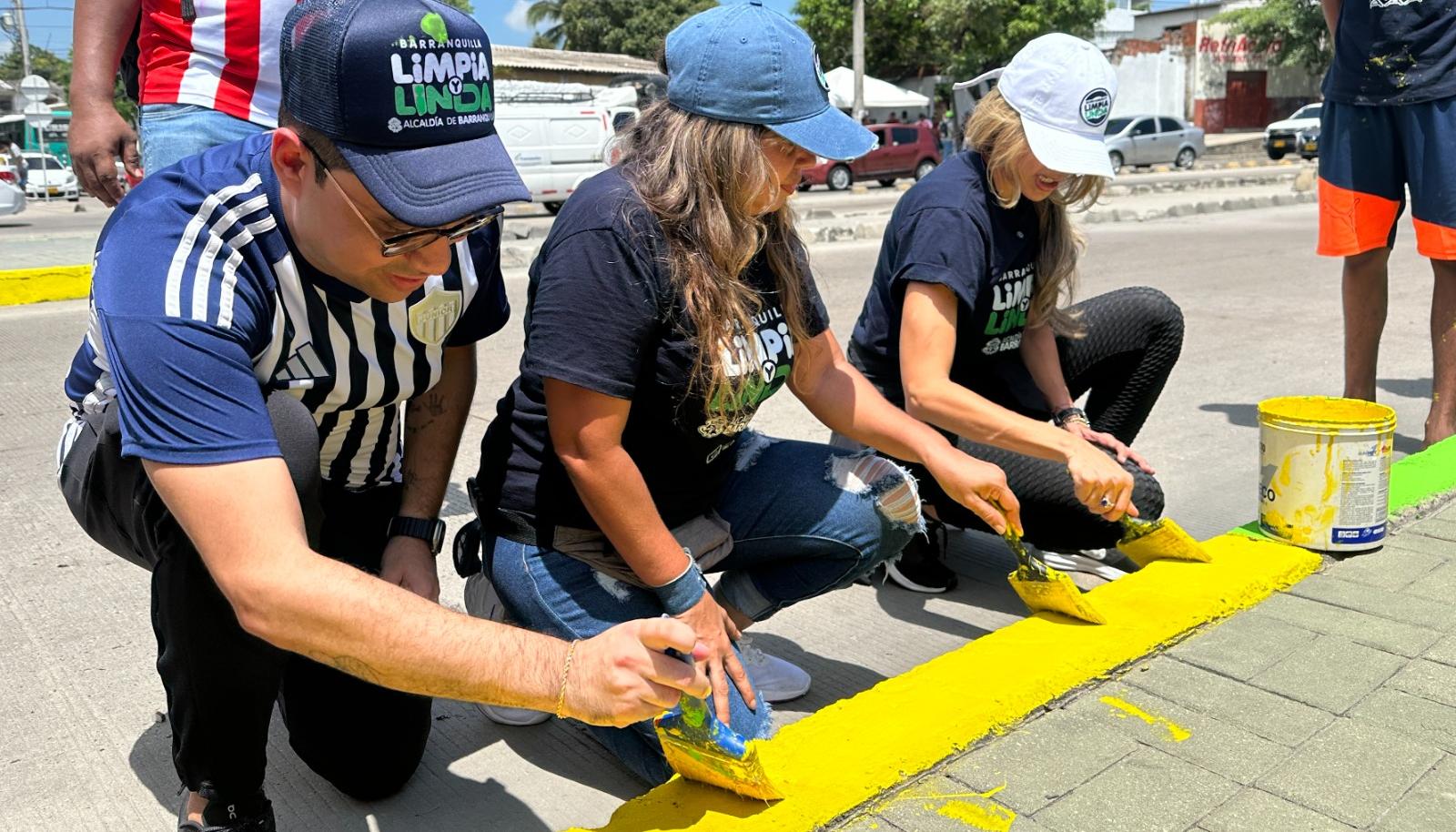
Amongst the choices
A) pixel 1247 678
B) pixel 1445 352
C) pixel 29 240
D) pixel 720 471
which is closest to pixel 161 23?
pixel 720 471

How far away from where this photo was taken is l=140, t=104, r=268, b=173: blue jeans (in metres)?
2.54

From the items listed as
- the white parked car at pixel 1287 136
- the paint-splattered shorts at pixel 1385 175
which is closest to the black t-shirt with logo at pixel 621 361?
the paint-splattered shorts at pixel 1385 175

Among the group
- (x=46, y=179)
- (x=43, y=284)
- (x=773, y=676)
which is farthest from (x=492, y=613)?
(x=46, y=179)

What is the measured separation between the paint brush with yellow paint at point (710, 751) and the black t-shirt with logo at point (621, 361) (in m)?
0.49

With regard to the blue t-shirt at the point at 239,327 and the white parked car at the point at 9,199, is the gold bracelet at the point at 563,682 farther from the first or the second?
the white parked car at the point at 9,199

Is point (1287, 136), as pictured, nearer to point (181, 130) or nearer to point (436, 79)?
point (181, 130)

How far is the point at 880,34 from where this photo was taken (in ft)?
140

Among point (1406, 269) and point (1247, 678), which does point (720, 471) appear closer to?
point (1247, 678)

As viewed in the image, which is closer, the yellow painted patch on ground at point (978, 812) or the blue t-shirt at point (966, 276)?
the yellow painted patch on ground at point (978, 812)

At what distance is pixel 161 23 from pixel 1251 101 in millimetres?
46683

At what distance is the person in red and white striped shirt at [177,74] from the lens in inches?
100

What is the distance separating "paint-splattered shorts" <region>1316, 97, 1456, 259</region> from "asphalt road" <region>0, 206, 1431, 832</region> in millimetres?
793

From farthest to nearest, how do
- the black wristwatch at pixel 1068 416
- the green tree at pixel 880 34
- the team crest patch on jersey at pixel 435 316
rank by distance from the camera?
the green tree at pixel 880 34 < the black wristwatch at pixel 1068 416 < the team crest patch on jersey at pixel 435 316

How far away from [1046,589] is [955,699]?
0.48m
